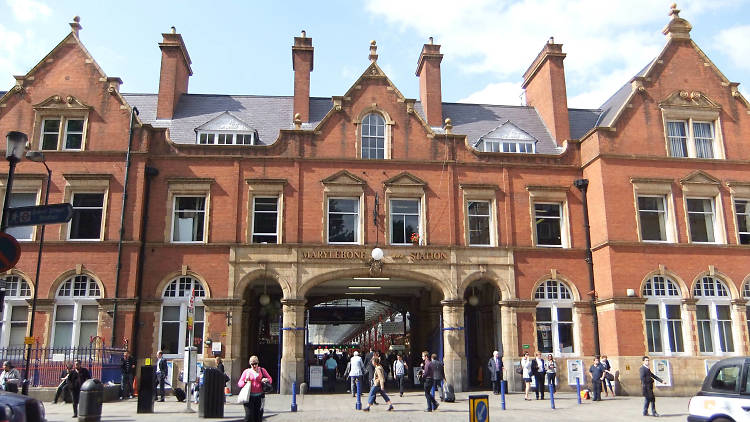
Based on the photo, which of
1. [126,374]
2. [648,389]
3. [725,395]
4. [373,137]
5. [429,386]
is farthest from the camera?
[373,137]

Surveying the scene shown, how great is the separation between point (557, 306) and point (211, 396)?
52.7ft

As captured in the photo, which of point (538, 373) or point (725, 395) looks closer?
point (725, 395)

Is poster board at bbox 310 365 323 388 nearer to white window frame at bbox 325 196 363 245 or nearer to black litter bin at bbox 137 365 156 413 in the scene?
white window frame at bbox 325 196 363 245

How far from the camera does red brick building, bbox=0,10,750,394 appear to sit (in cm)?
2548

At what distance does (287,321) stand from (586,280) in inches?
508

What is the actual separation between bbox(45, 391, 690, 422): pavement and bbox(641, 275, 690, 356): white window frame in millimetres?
2518

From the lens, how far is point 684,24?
2944 cm

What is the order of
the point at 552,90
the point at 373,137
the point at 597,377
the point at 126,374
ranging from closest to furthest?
the point at 597,377, the point at 126,374, the point at 373,137, the point at 552,90

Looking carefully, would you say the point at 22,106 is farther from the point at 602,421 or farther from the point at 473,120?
the point at 602,421

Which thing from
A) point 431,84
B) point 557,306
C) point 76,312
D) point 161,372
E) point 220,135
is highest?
point 431,84

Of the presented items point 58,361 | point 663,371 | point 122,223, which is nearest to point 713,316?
point 663,371

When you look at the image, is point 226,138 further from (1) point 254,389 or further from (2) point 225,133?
(1) point 254,389

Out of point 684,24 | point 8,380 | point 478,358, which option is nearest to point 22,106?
point 8,380

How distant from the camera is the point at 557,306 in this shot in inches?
1070
